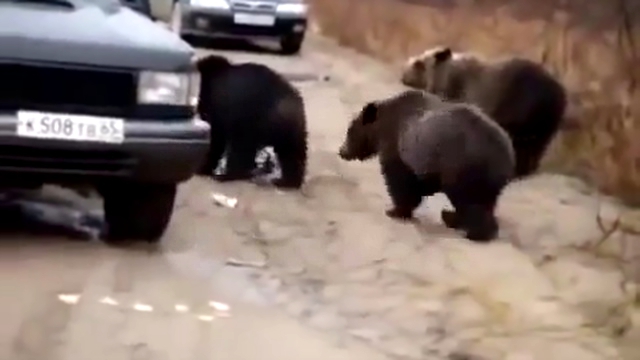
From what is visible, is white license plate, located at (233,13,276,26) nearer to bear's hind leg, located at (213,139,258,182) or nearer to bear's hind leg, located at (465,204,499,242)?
bear's hind leg, located at (213,139,258,182)

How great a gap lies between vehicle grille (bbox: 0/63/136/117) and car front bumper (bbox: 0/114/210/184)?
0.40 feet

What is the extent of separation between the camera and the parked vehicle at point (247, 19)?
870 inches

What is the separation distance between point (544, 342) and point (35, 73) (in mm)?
2904

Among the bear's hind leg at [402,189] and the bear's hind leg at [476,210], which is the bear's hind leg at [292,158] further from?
the bear's hind leg at [476,210]

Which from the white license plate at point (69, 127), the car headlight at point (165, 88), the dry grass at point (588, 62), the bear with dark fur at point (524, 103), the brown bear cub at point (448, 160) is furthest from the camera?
the bear with dark fur at point (524, 103)

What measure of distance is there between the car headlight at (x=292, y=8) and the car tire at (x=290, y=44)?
415mm

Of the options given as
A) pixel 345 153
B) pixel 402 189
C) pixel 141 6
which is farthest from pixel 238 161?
pixel 141 6

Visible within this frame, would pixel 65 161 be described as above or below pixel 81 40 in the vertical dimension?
below

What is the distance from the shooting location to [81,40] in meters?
6.86

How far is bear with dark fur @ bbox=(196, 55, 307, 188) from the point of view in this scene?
385 inches

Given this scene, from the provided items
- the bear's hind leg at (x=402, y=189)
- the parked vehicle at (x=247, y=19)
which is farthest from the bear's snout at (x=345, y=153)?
the parked vehicle at (x=247, y=19)

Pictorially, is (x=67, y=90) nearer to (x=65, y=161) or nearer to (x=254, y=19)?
(x=65, y=161)

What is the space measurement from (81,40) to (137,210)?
1077 millimetres

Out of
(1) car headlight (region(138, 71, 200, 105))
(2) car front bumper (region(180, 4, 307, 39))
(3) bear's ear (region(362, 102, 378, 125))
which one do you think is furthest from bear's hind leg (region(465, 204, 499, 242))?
(2) car front bumper (region(180, 4, 307, 39))
